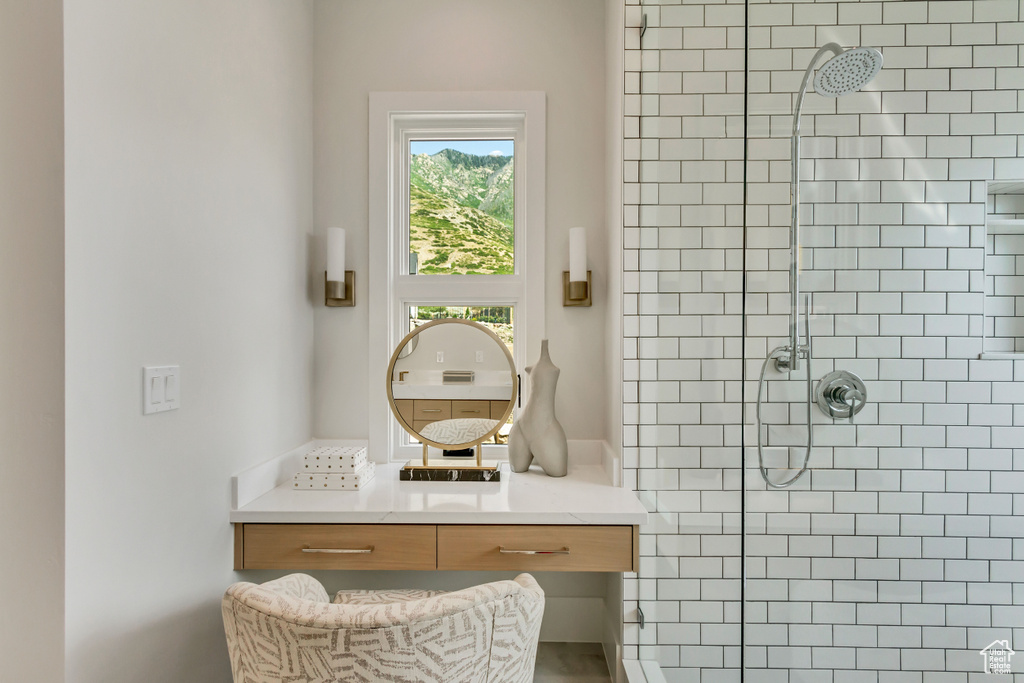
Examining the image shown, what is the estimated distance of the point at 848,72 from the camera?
805 millimetres

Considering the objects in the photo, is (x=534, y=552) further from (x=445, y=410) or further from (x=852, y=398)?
(x=852, y=398)

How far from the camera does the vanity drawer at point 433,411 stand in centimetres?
188

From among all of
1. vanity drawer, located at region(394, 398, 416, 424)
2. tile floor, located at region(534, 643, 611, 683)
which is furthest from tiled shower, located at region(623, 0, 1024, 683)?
vanity drawer, located at region(394, 398, 416, 424)

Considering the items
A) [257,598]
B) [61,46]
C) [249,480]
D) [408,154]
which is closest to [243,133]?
[61,46]

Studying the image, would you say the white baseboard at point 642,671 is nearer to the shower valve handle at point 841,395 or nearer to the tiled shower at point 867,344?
the tiled shower at point 867,344

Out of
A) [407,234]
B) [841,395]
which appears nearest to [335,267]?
[407,234]

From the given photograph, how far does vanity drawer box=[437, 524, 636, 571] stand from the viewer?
1.49 metres

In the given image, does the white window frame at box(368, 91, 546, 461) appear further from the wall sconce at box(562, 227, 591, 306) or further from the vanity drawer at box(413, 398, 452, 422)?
the vanity drawer at box(413, 398, 452, 422)

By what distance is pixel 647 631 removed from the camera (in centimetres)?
158

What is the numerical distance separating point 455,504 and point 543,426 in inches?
17.4

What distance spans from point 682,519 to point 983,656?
2.50 ft

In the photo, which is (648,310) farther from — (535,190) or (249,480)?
(249,480)

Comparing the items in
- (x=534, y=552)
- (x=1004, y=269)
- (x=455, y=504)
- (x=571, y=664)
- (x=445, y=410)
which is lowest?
(x=571, y=664)
